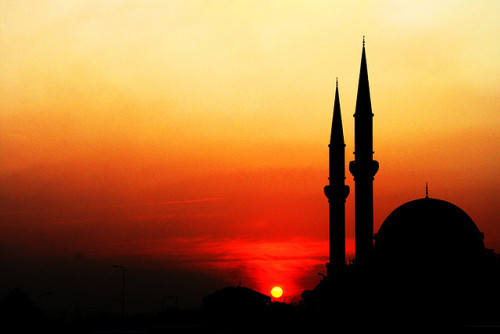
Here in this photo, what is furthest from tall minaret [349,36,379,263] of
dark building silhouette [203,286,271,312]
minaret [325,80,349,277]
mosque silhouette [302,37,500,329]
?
dark building silhouette [203,286,271,312]

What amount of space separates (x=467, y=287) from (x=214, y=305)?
22.2 meters

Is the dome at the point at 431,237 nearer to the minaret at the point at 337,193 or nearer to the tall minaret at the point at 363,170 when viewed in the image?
the tall minaret at the point at 363,170

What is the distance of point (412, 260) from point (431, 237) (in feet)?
6.30

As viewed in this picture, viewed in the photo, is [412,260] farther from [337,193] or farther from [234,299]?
[234,299]

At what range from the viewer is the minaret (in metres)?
51.4

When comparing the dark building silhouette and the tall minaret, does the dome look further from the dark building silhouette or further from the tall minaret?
the dark building silhouette

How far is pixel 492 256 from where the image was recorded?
153 feet

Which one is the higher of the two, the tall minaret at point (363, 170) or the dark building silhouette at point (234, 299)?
the tall minaret at point (363, 170)

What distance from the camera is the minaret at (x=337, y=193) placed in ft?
169

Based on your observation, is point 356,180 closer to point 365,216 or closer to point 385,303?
point 365,216

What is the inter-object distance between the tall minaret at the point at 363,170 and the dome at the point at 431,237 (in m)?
1.27

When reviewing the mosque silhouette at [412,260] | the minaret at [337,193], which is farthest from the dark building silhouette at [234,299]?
the mosque silhouette at [412,260]

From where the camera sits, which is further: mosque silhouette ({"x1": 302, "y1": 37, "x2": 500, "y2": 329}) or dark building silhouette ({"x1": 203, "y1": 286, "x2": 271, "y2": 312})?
dark building silhouette ({"x1": 203, "y1": 286, "x2": 271, "y2": 312})

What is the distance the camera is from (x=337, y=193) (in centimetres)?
5122
